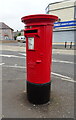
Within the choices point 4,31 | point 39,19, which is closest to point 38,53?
point 39,19

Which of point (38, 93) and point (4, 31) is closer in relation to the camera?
point (38, 93)

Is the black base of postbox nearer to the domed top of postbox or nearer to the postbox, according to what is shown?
the postbox

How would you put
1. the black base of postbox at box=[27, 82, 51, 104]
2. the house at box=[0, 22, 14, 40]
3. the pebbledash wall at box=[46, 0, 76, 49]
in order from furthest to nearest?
the house at box=[0, 22, 14, 40] < the pebbledash wall at box=[46, 0, 76, 49] < the black base of postbox at box=[27, 82, 51, 104]

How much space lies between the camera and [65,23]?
20516 millimetres

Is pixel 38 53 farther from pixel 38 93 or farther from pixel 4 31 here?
pixel 4 31

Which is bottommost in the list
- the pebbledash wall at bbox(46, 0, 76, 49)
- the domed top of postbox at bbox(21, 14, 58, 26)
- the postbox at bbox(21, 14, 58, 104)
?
the postbox at bbox(21, 14, 58, 104)

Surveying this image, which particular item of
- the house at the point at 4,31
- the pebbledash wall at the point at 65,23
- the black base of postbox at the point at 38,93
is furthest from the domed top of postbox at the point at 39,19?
the house at the point at 4,31

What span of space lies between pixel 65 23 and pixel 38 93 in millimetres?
19877

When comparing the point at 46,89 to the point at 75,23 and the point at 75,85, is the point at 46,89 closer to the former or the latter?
the point at 75,85

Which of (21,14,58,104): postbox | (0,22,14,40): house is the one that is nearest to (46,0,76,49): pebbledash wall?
(21,14,58,104): postbox

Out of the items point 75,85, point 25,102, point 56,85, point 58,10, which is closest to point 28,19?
point 25,102

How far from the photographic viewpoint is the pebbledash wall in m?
20.2

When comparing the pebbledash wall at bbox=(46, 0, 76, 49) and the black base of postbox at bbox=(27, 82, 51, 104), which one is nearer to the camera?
the black base of postbox at bbox=(27, 82, 51, 104)

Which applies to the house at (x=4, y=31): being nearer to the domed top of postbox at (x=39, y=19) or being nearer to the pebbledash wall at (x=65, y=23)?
the pebbledash wall at (x=65, y=23)
